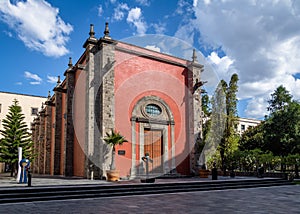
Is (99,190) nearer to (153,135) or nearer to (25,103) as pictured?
(153,135)

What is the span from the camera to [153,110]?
59.9 ft

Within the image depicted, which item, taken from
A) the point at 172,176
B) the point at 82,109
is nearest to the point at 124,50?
the point at 82,109

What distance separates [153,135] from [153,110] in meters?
1.72

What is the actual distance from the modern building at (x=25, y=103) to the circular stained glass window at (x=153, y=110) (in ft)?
94.3

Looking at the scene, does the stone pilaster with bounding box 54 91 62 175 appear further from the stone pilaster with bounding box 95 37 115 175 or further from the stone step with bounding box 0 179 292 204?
the stone step with bounding box 0 179 292 204

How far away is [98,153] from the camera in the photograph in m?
15.4

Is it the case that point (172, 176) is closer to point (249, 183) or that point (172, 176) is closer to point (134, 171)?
point (134, 171)

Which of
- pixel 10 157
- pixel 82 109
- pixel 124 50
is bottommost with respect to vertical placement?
pixel 10 157

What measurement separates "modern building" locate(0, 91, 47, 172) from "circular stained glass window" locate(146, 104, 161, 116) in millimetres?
28747

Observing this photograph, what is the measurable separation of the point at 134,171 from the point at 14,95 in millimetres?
31047

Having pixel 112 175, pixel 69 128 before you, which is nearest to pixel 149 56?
pixel 69 128

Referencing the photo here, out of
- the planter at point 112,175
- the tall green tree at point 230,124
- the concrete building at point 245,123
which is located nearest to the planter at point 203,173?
the tall green tree at point 230,124

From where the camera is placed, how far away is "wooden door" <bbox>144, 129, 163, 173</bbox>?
17453 millimetres

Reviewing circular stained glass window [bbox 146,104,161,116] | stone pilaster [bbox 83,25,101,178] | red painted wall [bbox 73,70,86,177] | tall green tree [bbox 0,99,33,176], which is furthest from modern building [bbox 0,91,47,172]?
circular stained glass window [bbox 146,104,161,116]
